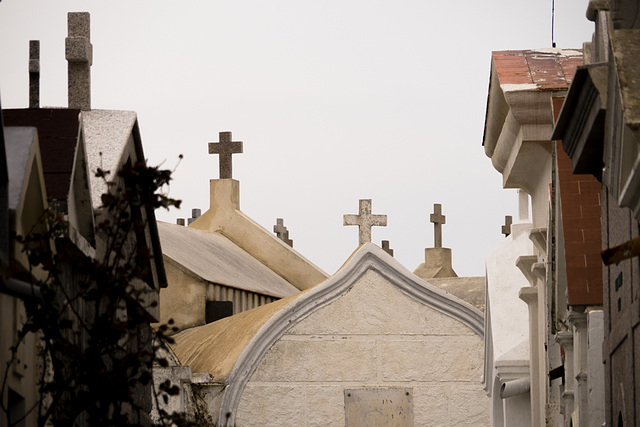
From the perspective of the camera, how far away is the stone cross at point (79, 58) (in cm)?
1436

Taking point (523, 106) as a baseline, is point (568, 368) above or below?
below

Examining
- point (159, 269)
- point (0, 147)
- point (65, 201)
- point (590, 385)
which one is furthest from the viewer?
point (159, 269)

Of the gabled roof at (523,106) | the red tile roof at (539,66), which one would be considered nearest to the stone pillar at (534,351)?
the gabled roof at (523,106)

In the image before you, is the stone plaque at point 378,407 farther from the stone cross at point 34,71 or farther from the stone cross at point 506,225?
the stone cross at point 506,225

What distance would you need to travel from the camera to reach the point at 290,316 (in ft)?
79.9

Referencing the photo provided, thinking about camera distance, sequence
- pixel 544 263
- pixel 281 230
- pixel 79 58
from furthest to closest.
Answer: pixel 281 230, pixel 544 263, pixel 79 58

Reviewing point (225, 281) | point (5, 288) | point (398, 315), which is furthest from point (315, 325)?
point (5, 288)

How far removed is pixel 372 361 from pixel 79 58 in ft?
35.9

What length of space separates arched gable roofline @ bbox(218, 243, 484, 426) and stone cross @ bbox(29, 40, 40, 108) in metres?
10.8

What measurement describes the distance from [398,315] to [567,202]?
11.8 m

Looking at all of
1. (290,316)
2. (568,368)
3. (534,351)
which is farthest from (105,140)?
(290,316)

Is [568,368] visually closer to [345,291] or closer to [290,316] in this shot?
[290,316]

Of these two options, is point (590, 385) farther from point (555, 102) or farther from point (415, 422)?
point (415, 422)

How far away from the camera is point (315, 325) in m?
24.5
